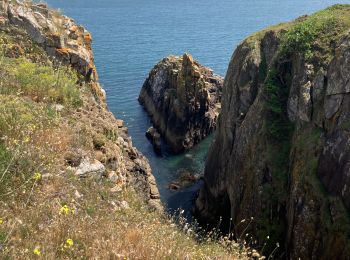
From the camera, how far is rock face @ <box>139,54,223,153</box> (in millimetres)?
55312

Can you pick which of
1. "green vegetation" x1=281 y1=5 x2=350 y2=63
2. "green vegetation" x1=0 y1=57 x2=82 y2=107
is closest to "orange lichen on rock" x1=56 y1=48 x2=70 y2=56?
"green vegetation" x1=0 y1=57 x2=82 y2=107

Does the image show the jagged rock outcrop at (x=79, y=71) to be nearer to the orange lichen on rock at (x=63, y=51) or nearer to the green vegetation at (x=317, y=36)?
the orange lichen on rock at (x=63, y=51)

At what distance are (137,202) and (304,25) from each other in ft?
76.7

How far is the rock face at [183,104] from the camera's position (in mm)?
55312

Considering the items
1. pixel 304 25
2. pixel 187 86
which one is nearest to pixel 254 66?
pixel 304 25

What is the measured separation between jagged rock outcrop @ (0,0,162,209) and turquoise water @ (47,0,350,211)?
18615mm

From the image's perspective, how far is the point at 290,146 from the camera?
27.6 meters

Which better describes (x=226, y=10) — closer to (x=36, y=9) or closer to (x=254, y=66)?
(x=254, y=66)

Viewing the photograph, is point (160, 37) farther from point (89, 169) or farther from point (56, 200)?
point (56, 200)

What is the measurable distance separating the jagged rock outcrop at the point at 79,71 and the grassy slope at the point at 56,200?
0.25m

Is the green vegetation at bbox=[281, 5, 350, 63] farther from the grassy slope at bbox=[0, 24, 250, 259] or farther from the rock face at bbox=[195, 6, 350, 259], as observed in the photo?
the grassy slope at bbox=[0, 24, 250, 259]

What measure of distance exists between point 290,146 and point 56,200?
21663mm

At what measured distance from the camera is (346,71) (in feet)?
77.4

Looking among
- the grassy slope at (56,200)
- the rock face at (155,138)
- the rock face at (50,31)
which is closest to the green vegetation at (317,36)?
the rock face at (50,31)
